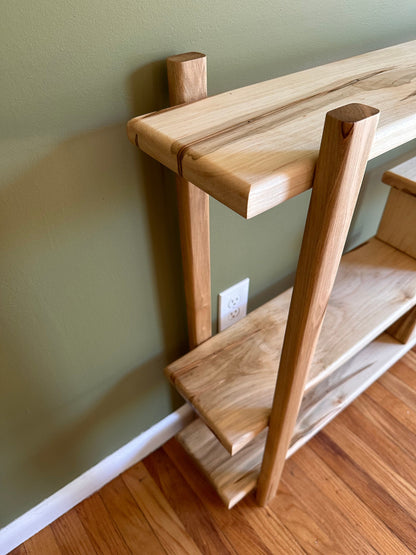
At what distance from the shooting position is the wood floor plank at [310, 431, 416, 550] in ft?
2.89

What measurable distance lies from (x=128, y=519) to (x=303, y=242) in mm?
788

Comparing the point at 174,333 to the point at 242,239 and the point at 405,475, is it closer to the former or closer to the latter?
the point at 242,239

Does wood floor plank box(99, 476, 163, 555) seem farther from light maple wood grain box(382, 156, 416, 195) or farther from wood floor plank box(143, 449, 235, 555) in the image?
light maple wood grain box(382, 156, 416, 195)

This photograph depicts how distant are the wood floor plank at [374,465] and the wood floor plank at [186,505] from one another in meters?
0.37

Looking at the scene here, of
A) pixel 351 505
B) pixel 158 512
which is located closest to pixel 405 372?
pixel 351 505

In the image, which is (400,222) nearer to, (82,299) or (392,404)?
(392,404)

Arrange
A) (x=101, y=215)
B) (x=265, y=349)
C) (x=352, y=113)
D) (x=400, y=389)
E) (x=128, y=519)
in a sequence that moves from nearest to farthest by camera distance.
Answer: (x=352, y=113), (x=101, y=215), (x=265, y=349), (x=128, y=519), (x=400, y=389)

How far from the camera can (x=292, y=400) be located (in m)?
0.63

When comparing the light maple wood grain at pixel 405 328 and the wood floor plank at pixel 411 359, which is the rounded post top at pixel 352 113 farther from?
the wood floor plank at pixel 411 359

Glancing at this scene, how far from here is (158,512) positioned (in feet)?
2.97

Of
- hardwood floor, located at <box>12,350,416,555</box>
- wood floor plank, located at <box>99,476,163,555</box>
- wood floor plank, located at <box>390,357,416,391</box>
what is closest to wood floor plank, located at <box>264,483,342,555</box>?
hardwood floor, located at <box>12,350,416,555</box>

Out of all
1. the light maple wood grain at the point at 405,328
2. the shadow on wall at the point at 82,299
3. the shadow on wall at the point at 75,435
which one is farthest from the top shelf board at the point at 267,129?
the light maple wood grain at the point at 405,328

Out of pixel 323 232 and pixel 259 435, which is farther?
pixel 259 435

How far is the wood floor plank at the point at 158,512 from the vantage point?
0.86 m
